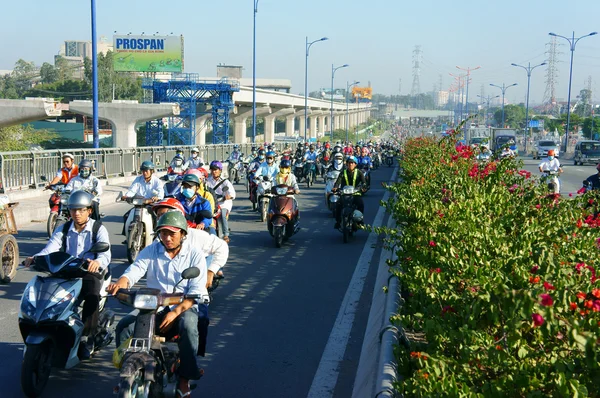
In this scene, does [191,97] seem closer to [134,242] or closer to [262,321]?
[134,242]

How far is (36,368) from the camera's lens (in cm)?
631

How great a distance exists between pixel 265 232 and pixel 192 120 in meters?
56.2

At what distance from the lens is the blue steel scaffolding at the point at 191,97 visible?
70.1 meters

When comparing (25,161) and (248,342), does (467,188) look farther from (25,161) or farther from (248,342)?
(25,161)

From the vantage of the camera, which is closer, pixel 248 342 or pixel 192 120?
pixel 248 342

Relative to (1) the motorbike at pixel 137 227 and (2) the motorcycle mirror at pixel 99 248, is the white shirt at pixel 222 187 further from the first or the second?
(2) the motorcycle mirror at pixel 99 248

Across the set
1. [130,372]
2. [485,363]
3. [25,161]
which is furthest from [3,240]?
[25,161]

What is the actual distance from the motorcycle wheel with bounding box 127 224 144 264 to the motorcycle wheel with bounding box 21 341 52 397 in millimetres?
6003

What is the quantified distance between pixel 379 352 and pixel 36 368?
103 inches

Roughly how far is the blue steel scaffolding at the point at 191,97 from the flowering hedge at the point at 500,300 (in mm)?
62070

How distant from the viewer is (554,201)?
9.46 meters

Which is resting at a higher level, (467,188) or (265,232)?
(467,188)

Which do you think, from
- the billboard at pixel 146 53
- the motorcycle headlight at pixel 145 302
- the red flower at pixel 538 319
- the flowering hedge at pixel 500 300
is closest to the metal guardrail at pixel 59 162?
the flowering hedge at pixel 500 300

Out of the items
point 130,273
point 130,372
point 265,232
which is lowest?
point 265,232
